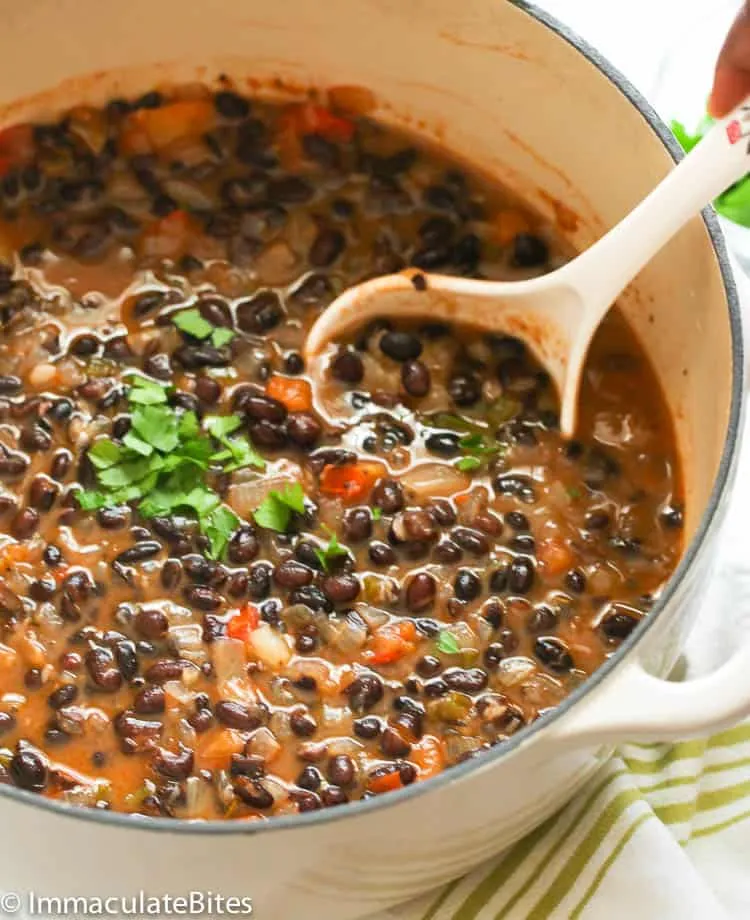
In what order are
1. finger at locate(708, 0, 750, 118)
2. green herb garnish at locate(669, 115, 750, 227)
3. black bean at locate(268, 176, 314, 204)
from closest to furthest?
finger at locate(708, 0, 750, 118) → black bean at locate(268, 176, 314, 204) → green herb garnish at locate(669, 115, 750, 227)

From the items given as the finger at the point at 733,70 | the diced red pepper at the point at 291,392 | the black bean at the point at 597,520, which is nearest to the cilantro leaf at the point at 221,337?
the diced red pepper at the point at 291,392

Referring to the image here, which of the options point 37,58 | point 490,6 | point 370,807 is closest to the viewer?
point 370,807

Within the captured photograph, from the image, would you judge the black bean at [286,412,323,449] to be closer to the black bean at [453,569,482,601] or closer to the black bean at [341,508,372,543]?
the black bean at [341,508,372,543]

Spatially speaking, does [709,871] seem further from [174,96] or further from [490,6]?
[174,96]

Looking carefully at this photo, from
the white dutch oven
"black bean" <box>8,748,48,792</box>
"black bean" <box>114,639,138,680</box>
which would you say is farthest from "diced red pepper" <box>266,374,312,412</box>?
"black bean" <box>8,748,48,792</box>

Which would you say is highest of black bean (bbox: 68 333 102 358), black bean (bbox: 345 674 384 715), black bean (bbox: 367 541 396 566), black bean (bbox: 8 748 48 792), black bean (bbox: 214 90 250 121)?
black bean (bbox: 214 90 250 121)

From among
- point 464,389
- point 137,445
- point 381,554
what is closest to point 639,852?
point 381,554

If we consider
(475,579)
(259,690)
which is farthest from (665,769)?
(259,690)
